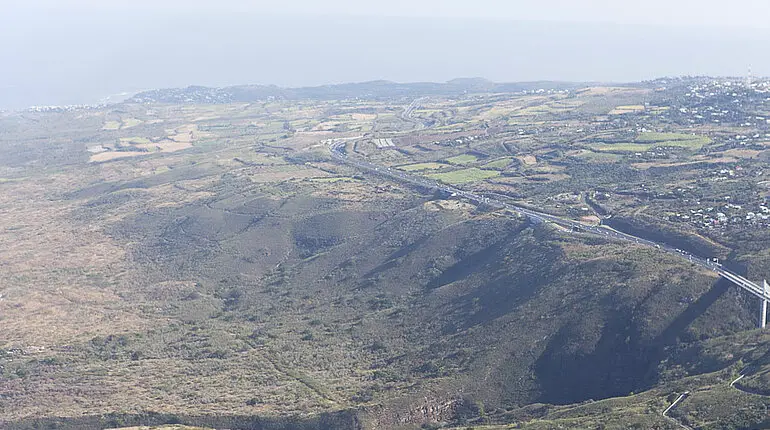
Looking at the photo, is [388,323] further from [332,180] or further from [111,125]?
[111,125]

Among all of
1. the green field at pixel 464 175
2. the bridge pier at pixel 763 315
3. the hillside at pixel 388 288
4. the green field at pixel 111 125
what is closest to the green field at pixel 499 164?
the hillside at pixel 388 288

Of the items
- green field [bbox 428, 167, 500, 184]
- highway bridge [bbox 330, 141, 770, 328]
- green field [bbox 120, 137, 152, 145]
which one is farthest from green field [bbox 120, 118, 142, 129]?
green field [bbox 428, 167, 500, 184]

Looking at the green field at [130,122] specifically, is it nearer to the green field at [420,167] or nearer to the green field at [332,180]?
the green field at [332,180]

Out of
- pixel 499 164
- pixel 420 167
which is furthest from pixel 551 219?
pixel 420 167

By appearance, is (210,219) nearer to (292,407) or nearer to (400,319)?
(400,319)

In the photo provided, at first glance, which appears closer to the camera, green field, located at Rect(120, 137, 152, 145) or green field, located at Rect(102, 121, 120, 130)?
green field, located at Rect(120, 137, 152, 145)

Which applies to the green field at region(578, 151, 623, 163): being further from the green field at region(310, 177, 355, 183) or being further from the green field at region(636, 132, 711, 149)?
the green field at region(310, 177, 355, 183)

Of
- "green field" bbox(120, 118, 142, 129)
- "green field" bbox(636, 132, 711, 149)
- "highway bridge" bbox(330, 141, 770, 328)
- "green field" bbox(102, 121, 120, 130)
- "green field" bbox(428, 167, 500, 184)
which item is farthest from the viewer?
"green field" bbox(120, 118, 142, 129)

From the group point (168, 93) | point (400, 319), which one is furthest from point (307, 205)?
point (168, 93)
